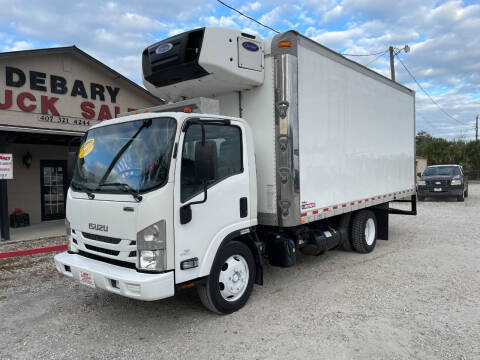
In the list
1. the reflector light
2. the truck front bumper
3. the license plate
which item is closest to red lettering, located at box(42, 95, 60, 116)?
the truck front bumper

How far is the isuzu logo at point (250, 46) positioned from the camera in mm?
4508

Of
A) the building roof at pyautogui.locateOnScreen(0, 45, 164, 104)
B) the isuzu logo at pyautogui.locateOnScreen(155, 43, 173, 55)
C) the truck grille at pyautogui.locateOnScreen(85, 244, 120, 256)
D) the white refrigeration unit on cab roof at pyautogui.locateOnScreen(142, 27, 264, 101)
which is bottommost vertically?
the truck grille at pyautogui.locateOnScreen(85, 244, 120, 256)

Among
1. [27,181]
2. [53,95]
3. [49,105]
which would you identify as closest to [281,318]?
[49,105]

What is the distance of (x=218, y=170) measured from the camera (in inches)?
160

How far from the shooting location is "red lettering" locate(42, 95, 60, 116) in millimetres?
10763

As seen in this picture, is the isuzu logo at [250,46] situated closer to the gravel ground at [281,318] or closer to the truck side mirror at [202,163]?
the truck side mirror at [202,163]

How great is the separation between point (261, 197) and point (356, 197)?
90.4 inches

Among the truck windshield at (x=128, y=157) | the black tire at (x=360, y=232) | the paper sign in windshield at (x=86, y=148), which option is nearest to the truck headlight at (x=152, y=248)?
the truck windshield at (x=128, y=157)

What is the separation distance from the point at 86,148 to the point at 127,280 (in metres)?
1.83

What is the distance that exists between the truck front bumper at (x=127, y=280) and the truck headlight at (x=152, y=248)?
92 mm

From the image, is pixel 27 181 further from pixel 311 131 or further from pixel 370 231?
pixel 370 231

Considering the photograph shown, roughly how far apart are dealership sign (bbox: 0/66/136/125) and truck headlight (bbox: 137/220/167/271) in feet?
29.4

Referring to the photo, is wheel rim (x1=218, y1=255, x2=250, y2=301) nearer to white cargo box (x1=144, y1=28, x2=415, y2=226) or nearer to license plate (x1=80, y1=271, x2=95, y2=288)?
white cargo box (x1=144, y1=28, x2=415, y2=226)

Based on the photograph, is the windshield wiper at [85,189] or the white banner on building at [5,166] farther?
the white banner on building at [5,166]
